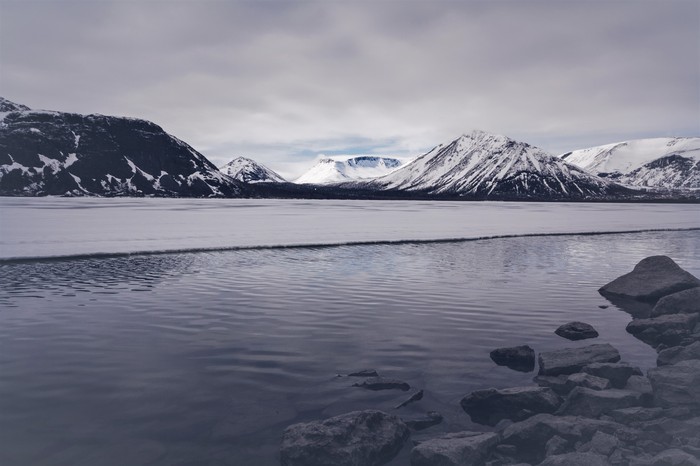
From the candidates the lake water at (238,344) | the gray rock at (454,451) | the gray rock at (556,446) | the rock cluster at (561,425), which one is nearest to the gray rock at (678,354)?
the rock cluster at (561,425)

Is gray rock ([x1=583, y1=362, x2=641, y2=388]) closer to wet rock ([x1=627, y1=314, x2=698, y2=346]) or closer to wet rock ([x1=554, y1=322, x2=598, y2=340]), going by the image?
wet rock ([x1=554, y1=322, x2=598, y2=340])

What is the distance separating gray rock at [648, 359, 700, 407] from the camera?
450 inches

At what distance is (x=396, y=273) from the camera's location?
106 ft

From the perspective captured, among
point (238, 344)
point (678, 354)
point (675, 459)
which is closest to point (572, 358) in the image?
point (678, 354)

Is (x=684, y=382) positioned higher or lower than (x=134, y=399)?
higher

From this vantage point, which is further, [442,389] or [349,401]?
[442,389]

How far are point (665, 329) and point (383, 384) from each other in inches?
447

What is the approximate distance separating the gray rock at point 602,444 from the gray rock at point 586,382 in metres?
2.63

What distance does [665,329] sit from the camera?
18.0 metres

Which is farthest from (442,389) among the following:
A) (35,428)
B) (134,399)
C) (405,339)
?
(35,428)

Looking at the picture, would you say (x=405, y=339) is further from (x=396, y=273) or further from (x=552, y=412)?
(x=396, y=273)

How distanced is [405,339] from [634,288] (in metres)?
14.6

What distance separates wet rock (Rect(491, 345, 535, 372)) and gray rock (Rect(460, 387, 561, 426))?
2.69m

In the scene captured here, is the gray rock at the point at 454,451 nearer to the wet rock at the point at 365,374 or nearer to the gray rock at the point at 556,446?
the gray rock at the point at 556,446
